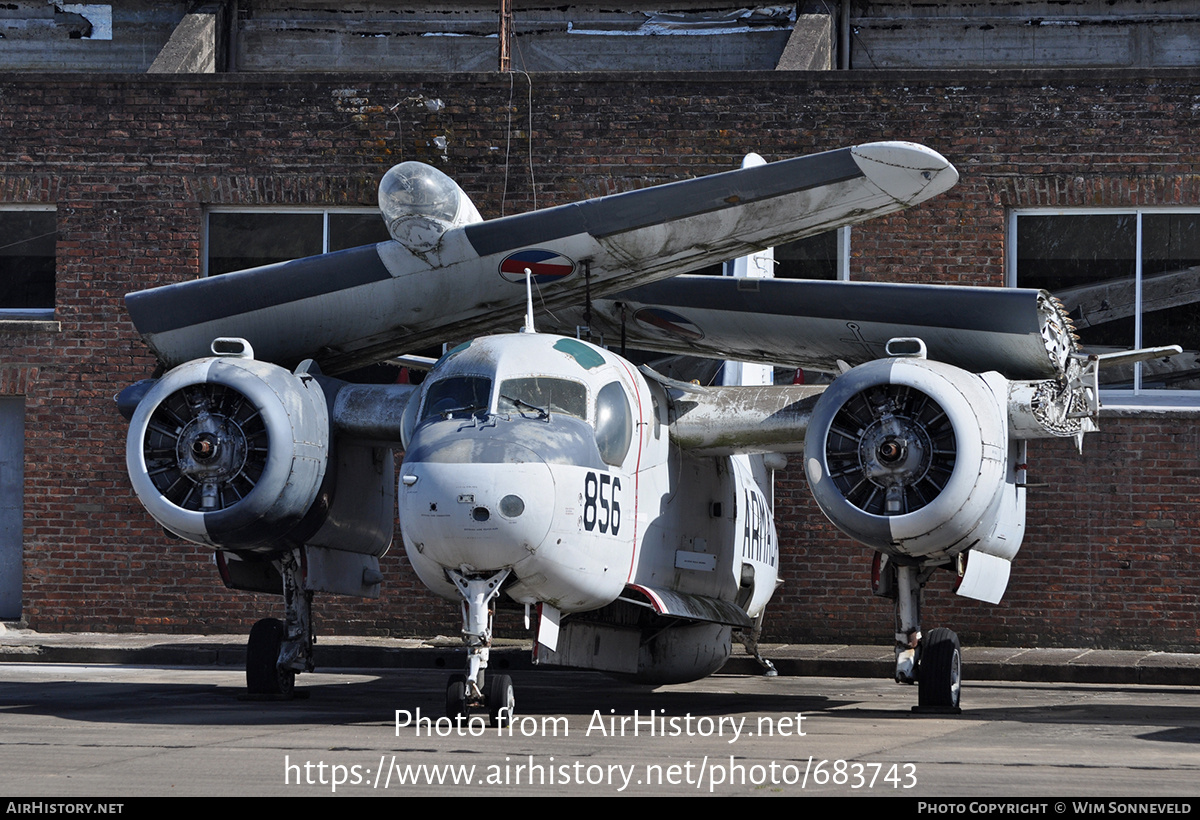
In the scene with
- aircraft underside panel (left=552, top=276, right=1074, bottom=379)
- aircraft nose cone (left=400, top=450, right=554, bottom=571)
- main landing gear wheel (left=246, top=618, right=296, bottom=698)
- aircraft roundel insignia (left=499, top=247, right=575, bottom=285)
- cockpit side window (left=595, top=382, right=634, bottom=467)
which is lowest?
main landing gear wheel (left=246, top=618, right=296, bottom=698)

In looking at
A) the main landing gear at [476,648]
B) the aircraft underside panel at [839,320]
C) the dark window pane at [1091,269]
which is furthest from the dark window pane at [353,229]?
the main landing gear at [476,648]

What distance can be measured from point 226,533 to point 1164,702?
25.9 ft

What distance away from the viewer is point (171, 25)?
23.9m

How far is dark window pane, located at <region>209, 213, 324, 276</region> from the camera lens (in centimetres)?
1748

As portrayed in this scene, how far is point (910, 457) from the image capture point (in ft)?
34.2

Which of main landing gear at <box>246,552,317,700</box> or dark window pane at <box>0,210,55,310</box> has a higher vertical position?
dark window pane at <box>0,210,55,310</box>

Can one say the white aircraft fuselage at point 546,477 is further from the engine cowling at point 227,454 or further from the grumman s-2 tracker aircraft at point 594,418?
the engine cowling at point 227,454

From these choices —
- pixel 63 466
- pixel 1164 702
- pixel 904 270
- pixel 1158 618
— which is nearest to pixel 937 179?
pixel 1164 702

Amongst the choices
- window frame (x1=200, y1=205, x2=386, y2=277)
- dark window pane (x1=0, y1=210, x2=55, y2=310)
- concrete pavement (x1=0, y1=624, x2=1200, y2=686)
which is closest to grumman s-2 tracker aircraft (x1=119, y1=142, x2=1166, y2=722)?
concrete pavement (x1=0, y1=624, x2=1200, y2=686)

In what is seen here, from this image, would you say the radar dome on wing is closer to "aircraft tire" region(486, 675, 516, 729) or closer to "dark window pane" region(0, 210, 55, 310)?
"aircraft tire" region(486, 675, 516, 729)

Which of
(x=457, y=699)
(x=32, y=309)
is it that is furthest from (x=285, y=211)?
(x=457, y=699)

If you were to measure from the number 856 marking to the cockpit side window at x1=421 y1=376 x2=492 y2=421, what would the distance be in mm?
878

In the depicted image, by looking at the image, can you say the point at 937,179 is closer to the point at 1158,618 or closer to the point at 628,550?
the point at 628,550

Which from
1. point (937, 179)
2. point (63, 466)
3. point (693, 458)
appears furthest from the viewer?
point (63, 466)
